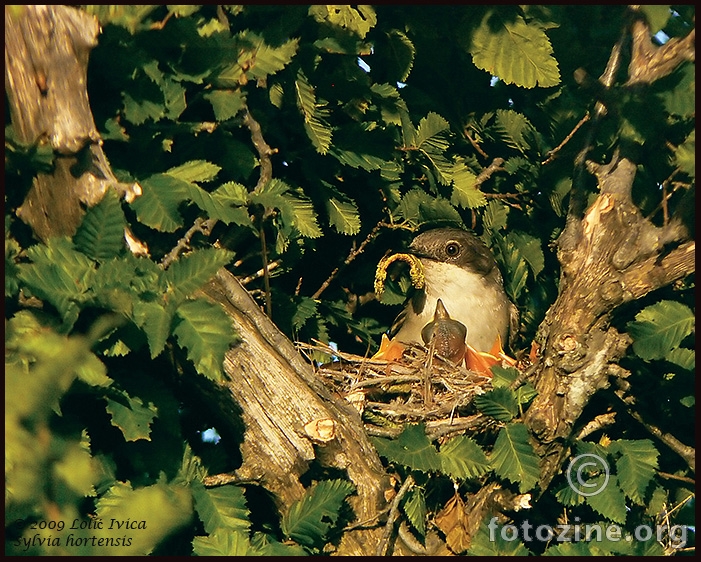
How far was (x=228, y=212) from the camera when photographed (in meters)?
4.98

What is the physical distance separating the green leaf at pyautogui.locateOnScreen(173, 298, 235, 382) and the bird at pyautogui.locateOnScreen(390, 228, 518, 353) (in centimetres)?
393

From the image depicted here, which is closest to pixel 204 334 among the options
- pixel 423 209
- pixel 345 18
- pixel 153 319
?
pixel 153 319

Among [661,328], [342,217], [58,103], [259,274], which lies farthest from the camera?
[342,217]

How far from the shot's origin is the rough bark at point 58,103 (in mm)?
4449

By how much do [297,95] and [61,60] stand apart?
1442mm

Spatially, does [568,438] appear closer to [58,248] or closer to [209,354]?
[209,354]

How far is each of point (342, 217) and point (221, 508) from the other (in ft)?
7.05

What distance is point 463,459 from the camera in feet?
17.0

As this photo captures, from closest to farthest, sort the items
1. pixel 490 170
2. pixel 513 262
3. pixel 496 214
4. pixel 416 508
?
1. pixel 416 508
2. pixel 490 170
3. pixel 496 214
4. pixel 513 262

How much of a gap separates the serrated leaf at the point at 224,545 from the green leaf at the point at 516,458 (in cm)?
148

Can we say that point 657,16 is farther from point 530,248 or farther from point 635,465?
point 635,465

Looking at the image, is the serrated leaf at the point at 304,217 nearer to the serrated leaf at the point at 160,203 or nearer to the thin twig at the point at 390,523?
the serrated leaf at the point at 160,203

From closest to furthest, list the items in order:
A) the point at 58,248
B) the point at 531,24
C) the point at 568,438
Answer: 1. the point at 58,248
2. the point at 568,438
3. the point at 531,24

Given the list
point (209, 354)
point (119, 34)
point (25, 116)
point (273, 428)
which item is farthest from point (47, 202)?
point (273, 428)
